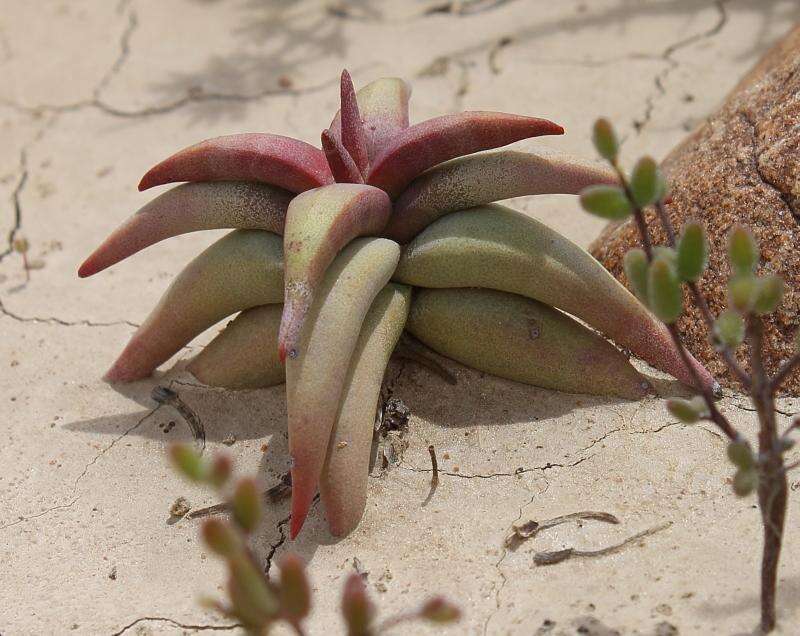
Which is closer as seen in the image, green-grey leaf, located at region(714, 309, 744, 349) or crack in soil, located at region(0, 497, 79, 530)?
green-grey leaf, located at region(714, 309, 744, 349)

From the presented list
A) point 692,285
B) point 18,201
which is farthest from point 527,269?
point 18,201

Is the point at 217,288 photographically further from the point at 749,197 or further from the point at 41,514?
the point at 749,197

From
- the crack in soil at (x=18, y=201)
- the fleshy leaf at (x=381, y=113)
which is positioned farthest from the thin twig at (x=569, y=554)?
the crack in soil at (x=18, y=201)

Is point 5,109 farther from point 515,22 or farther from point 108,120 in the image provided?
point 515,22

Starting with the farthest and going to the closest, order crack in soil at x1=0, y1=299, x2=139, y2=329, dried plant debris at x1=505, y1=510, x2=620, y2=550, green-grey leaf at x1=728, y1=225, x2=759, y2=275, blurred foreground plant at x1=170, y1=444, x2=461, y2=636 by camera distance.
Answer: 1. crack in soil at x1=0, y1=299, x2=139, y2=329
2. dried plant debris at x1=505, y1=510, x2=620, y2=550
3. green-grey leaf at x1=728, y1=225, x2=759, y2=275
4. blurred foreground plant at x1=170, y1=444, x2=461, y2=636

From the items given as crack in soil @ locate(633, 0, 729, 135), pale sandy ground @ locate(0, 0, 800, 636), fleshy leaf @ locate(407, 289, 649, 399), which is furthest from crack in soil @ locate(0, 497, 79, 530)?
crack in soil @ locate(633, 0, 729, 135)

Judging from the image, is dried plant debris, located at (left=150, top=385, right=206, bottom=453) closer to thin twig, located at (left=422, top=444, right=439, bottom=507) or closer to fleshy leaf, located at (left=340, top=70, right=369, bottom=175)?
thin twig, located at (left=422, top=444, right=439, bottom=507)
